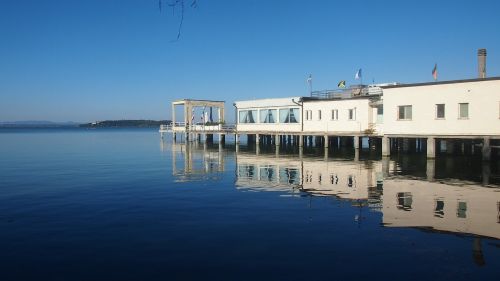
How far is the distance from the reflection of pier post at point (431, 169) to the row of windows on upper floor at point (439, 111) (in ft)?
11.8

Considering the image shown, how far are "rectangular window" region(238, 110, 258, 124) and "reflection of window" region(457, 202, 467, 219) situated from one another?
1621 inches

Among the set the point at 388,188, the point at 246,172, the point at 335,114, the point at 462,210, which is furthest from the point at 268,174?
the point at 335,114

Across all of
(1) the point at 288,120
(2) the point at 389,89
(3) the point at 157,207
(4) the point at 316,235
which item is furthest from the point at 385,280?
(1) the point at 288,120

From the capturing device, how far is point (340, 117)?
45.6m

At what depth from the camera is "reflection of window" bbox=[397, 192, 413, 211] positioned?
1654 cm

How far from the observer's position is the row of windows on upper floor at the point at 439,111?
1252 inches

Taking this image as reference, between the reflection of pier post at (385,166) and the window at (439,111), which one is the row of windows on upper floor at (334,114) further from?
the window at (439,111)

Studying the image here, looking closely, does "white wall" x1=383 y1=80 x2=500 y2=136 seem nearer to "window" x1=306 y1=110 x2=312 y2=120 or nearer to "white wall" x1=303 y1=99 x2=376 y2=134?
"white wall" x1=303 y1=99 x2=376 y2=134

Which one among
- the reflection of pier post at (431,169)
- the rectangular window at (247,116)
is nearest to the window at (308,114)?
the rectangular window at (247,116)

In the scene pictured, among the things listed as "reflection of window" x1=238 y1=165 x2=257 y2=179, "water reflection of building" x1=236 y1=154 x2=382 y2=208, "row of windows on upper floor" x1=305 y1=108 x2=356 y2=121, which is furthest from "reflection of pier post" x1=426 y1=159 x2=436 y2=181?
"row of windows on upper floor" x1=305 y1=108 x2=356 y2=121

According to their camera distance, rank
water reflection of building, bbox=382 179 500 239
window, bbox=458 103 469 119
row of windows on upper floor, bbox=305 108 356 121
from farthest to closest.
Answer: row of windows on upper floor, bbox=305 108 356 121 → window, bbox=458 103 469 119 → water reflection of building, bbox=382 179 500 239

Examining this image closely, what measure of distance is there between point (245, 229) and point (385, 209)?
597cm

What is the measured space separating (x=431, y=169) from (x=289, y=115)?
2496 centimetres

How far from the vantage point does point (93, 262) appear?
410 inches
